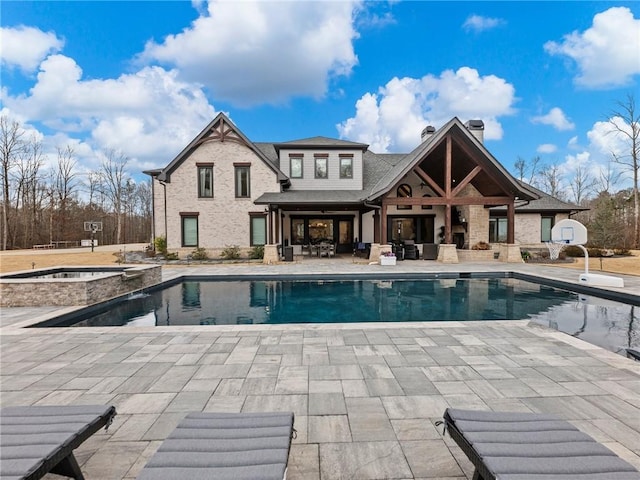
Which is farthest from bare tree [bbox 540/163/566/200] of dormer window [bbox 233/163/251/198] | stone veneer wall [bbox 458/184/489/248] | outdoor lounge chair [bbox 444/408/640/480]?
outdoor lounge chair [bbox 444/408/640/480]

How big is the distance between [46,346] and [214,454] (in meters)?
4.83

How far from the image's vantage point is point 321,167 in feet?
64.6

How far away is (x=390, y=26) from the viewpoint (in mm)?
16516

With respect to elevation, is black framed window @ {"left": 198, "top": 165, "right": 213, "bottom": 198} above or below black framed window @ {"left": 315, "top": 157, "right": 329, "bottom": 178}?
below

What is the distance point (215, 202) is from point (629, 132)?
33.2m

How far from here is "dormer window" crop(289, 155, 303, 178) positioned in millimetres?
19719

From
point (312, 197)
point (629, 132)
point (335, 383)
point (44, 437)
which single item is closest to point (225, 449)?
point (44, 437)

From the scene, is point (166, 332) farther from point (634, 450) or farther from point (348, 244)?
point (348, 244)

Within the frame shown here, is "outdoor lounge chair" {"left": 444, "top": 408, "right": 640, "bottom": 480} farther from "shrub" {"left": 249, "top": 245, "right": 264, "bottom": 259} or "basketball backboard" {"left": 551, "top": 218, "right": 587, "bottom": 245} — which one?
"shrub" {"left": 249, "top": 245, "right": 264, "bottom": 259}

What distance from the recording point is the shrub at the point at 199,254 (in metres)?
18.5

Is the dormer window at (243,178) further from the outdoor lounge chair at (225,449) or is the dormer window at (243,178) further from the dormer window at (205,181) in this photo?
the outdoor lounge chair at (225,449)

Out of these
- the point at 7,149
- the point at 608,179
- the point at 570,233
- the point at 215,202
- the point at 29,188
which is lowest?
the point at 570,233

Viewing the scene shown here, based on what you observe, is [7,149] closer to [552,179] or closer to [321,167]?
[321,167]

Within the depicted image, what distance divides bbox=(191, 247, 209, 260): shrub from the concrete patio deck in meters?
12.5
